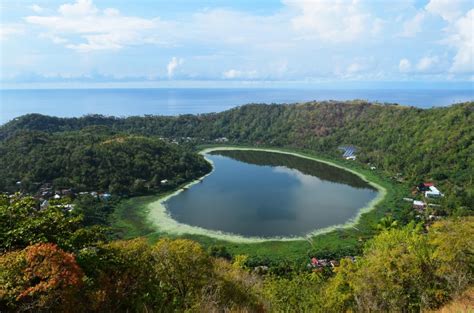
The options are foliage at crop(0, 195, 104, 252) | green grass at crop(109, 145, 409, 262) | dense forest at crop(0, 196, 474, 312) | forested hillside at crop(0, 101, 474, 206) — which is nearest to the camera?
dense forest at crop(0, 196, 474, 312)

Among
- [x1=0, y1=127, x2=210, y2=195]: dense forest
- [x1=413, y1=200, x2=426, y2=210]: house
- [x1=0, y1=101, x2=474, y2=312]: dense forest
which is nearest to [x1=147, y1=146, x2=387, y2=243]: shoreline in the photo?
[x1=0, y1=101, x2=474, y2=312]: dense forest

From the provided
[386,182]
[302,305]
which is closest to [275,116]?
[386,182]

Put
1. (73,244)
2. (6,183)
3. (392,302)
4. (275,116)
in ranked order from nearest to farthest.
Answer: (73,244) → (392,302) → (6,183) → (275,116)

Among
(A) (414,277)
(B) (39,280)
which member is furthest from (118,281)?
(A) (414,277)

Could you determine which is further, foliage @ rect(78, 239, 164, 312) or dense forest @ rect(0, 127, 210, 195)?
dense forest @ rect(0, 127, 210, 195)

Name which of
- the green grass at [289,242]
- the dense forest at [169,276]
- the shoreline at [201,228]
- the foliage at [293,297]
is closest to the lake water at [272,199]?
the shoreline at [201,228]

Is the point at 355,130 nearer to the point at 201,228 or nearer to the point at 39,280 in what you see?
the point at 201,228

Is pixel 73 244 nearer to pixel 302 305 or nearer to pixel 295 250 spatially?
pixel 302 305

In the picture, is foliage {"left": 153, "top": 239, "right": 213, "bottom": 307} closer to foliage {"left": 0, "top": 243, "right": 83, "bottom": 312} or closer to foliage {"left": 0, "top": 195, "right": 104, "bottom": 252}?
foliage {"left": 0, "top": 195, "right": 104, "bottom": 252}
